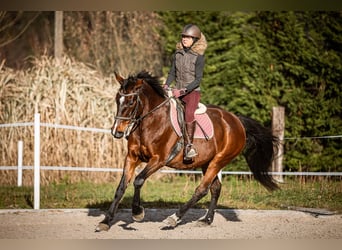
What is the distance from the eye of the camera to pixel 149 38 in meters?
18.6

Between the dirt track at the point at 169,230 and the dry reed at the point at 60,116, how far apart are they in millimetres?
4307

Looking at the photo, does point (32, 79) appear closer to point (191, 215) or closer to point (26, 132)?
point (26, 132)

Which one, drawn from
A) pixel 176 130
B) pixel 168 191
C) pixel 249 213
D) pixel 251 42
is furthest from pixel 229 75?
pixel 176 130

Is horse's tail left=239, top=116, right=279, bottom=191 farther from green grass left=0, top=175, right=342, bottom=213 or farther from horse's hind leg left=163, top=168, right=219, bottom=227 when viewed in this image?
green grass left=0, top=175, right=342, bottom=213

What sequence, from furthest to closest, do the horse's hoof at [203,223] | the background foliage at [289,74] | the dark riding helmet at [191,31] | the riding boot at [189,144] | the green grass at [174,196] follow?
the background foliage at [289,74], the green grass at [174,196], the horse's hoof at [203,223], the riding boot at [189,144], the dark riding helmet at [191,31]

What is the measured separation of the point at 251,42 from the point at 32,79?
17.4 ft

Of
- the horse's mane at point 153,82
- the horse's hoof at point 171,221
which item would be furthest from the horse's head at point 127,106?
the horse's hoof at point 171,221

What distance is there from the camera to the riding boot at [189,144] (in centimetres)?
772

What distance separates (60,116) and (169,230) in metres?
6.88

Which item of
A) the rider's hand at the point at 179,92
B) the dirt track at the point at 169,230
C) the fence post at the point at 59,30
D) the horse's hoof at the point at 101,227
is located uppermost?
the fence post at the point at 59,30

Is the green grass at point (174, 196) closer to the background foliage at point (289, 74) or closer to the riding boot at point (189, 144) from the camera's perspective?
the background foliage at point (289, 74)

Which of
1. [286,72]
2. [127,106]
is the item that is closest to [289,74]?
[286,72]

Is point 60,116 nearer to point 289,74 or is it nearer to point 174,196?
point 174,196

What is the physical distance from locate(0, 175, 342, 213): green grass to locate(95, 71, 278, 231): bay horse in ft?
6.85
